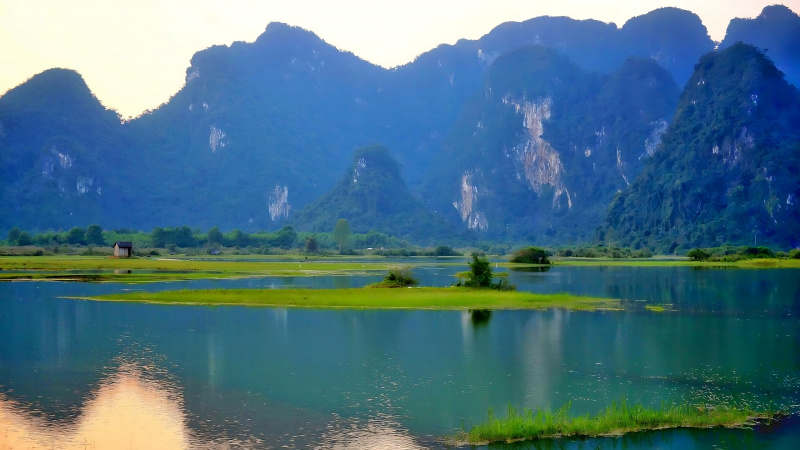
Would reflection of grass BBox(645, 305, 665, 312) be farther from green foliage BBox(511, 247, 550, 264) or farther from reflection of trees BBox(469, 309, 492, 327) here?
green foliage BBox(511, 247, 550, 264)

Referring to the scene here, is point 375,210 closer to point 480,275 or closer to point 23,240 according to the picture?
point 23,240

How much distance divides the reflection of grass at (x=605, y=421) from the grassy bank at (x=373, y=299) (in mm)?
19361

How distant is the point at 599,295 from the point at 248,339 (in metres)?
23.6

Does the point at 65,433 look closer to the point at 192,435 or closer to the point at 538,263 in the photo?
the point at 192,435

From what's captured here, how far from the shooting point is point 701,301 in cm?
3931

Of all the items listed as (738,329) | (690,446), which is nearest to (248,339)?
(690,446)

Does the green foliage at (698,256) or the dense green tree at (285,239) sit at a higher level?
the dense green tree at (285,239)

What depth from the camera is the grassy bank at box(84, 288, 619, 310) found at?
36491 millimetres

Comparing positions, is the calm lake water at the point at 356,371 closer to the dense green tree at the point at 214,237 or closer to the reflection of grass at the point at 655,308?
the reflection of grass at the point at 655,308

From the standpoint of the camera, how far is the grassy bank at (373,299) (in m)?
Result: 36.5

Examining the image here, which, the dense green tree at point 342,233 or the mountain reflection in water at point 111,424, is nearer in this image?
the mountain reflection in water at point 111,424

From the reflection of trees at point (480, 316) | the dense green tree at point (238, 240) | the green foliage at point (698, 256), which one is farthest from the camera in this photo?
the dense green tree at point (238, 240)

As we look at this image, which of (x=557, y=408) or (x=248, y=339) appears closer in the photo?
(x=557, y=408)

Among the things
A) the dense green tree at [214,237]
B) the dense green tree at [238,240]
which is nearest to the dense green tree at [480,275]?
the dense green tree at [214,237]
